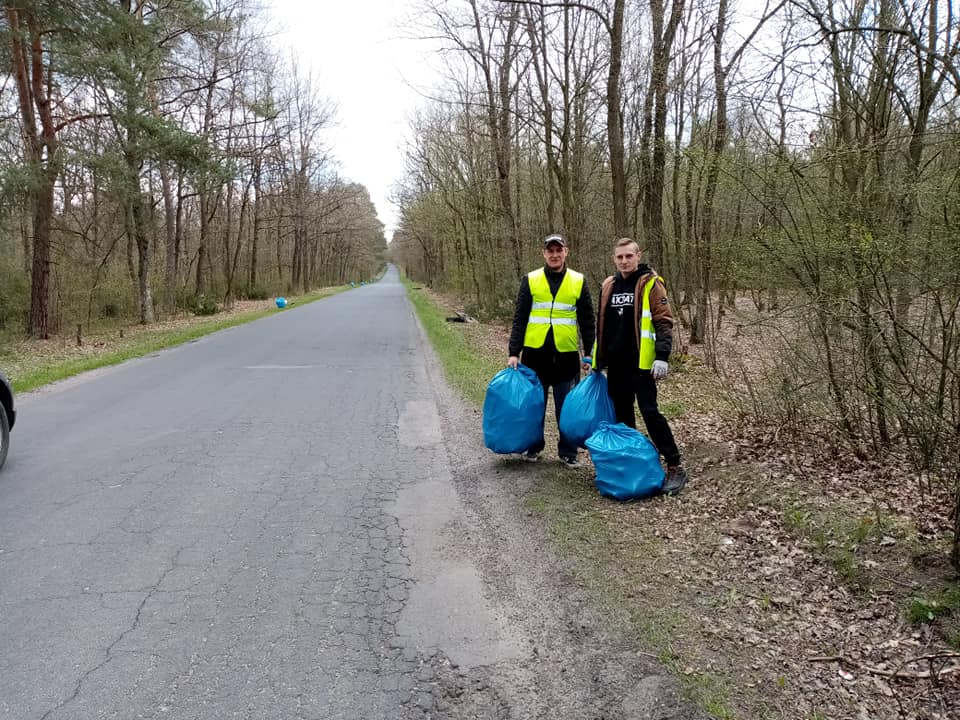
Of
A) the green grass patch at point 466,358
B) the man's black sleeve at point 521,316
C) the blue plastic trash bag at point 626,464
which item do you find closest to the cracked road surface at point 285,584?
the blue plastic trash bag at point 626,464

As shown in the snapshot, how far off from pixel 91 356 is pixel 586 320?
12207 millimetres

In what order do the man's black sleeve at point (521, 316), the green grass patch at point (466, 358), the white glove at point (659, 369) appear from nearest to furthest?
1. the white glove at point (659, 369)
2. the man's black sleeve at point (521, 316)
3. the green grass patch at point (466, 358)

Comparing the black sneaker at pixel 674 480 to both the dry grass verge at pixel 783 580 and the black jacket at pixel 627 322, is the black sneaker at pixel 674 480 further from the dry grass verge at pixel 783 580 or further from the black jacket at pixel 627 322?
the black jacket at pixel 627 322

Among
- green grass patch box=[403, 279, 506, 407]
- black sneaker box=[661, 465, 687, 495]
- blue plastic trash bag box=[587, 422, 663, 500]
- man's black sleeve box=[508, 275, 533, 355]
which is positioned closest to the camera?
blue plastic trash bag box=[587, 422, 663, 500]

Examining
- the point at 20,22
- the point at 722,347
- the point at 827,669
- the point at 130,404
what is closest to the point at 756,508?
the point at 827,669

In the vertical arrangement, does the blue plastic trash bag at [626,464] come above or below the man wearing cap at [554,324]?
below

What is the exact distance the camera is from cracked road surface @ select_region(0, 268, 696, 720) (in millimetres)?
2711

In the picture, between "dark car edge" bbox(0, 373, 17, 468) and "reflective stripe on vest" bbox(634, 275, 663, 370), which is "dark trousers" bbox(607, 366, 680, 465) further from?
"dark car edge" bbox(0, 373, 17, 468)

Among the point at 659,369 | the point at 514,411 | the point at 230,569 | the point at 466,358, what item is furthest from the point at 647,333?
the point at 466,358

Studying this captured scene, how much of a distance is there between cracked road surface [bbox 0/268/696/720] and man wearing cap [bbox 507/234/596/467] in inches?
33.7

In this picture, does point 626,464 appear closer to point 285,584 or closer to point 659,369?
point 659,369

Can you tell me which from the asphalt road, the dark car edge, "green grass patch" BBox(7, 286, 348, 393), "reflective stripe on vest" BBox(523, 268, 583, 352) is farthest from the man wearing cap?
"green grass patch" BBox(7, 286, 348, 393)

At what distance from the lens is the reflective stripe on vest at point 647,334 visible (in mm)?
4821

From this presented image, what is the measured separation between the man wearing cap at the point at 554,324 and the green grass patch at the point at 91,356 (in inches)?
323
